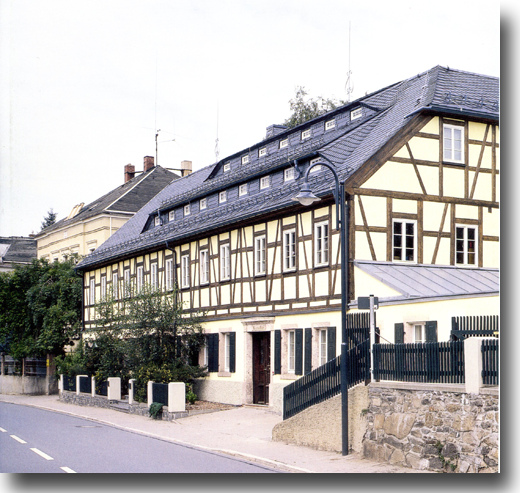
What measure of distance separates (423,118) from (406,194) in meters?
2.26

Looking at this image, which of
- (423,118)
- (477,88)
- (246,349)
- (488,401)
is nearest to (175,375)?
(246,349)

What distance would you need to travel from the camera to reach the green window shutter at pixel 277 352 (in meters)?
25.0

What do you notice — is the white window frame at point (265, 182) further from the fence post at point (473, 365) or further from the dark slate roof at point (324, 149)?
the fence post at point (473, 365)

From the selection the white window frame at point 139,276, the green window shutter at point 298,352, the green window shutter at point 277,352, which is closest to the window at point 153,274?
the white window frame at point 139,276

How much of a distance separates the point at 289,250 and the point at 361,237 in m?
3.24

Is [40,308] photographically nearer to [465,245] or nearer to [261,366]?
[261,366]

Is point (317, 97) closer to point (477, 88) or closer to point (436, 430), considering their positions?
point (477, 88)

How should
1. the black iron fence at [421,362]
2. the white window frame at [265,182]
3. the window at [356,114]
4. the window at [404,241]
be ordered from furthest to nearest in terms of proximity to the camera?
the white window frame at [265,182] → the window at [356,114] → the window at [404,241] → the black iron fence at [421,362]

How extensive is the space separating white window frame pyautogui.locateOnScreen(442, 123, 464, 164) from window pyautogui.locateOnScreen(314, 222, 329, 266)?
13.6 feet

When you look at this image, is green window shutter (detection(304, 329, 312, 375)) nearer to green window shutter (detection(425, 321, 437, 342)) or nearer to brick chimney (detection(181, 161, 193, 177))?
green window shutter (detection(425, 321, 437, 342))

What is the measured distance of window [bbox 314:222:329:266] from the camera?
76.6 ft

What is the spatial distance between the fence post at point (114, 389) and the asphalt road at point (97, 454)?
6866 mm

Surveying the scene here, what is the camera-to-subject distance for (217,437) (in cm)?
2022
